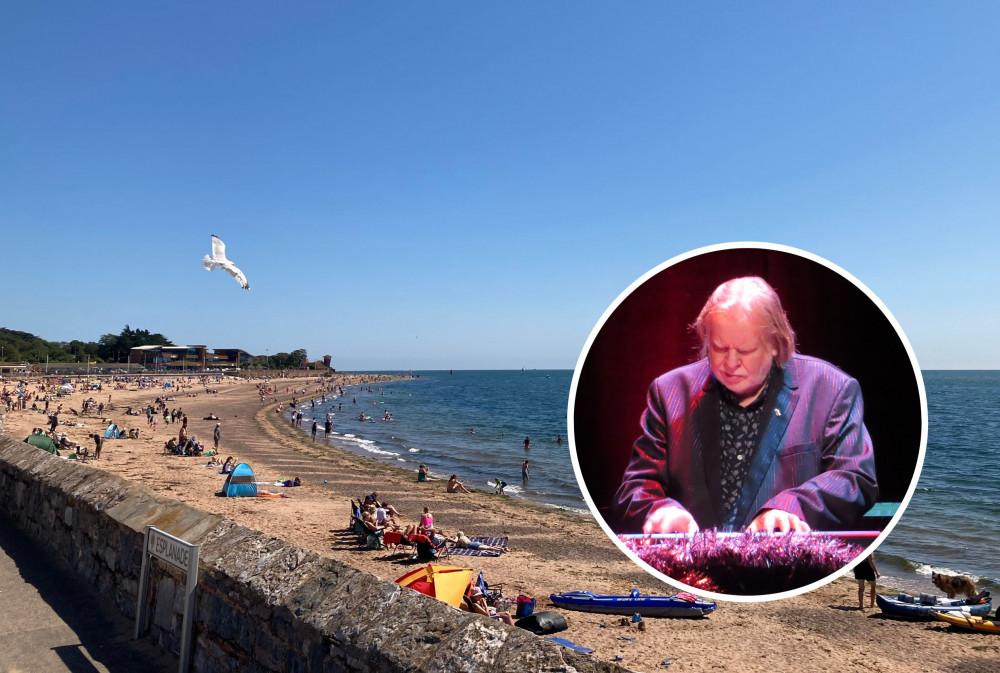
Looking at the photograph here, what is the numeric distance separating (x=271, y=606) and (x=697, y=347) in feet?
8.45

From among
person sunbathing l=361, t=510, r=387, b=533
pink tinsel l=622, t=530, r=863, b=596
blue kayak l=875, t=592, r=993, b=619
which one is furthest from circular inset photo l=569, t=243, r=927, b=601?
person sunbathing l=361, t=510, r=387, b=533

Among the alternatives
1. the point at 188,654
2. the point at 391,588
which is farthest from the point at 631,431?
the point at 188,654

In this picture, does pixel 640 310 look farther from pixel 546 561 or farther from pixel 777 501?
pixel 546 561

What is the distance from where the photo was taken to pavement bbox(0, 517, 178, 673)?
389 cm

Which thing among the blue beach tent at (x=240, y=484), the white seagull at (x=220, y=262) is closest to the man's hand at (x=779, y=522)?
the white seagull at (x=220, y=262)

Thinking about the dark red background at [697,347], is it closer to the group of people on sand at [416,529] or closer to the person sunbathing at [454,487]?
the group of people on sand at [416,529]

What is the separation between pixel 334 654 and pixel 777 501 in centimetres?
221

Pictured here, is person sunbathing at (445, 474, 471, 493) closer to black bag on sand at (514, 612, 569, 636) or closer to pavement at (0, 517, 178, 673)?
black bag on sand at (514, 612, 569, 636)

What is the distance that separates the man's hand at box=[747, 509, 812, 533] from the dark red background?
427mm

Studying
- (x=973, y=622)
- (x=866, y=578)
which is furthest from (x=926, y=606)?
(x=866, y=578)

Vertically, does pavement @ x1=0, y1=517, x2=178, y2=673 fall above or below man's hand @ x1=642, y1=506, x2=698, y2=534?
below

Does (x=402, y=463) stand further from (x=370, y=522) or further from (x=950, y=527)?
(x=950, y=527)

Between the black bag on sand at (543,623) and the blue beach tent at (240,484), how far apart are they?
39.1ft

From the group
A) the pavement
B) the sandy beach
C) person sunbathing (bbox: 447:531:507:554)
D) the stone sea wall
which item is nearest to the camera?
the stone sea wall
